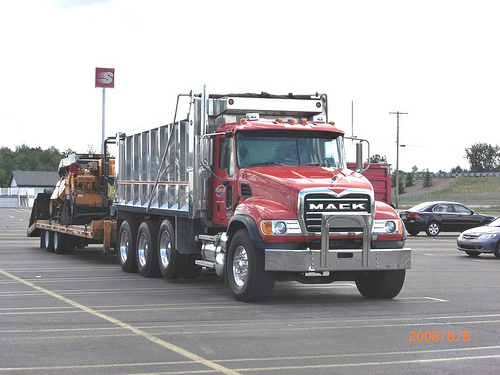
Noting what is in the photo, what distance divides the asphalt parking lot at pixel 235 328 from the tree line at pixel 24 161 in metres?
160

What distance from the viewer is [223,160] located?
14.1 meters

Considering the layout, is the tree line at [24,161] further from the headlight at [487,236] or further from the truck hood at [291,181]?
the truck hood at [291,181]

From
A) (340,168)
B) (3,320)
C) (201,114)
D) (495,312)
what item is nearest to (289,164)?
(340,168)

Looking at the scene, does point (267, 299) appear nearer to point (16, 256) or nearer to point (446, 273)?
point (446, 273)

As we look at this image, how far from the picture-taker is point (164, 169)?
1633 centimetres

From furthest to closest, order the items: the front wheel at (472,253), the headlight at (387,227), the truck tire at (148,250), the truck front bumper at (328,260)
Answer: the front wheel at (472,253) < the truck tire at (148,250) < the headlight at (387,227) < the truck front bumper at (328,260)

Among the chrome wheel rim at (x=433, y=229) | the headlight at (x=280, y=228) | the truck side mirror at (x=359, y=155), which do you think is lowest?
the chrome wheel rim at (x=433, y=229)

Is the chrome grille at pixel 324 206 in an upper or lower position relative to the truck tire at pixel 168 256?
upper

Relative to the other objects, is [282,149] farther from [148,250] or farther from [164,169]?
[148,250]

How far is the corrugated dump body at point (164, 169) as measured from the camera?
1466 centimetres

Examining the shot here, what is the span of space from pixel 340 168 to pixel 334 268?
90.6 inches

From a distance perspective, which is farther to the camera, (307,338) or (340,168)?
(340,168)

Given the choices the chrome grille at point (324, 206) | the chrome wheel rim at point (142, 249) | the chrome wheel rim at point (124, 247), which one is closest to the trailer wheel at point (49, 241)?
the chrome wheel rim at point (124, 247)

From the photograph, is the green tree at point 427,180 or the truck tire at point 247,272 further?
the green tree at point 427,180
